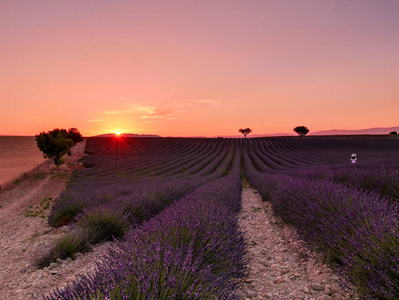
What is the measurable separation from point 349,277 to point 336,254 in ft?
1.82

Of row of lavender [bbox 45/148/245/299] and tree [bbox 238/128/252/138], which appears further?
tree [bbox 238/128/252/138]

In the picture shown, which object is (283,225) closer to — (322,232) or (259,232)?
(259,232)

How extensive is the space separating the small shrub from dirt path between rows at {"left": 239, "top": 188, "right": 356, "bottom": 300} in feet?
10.2

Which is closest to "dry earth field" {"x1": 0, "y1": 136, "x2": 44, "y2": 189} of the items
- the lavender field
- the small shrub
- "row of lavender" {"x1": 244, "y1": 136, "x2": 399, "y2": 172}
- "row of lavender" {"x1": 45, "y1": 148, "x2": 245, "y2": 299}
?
the small shrub

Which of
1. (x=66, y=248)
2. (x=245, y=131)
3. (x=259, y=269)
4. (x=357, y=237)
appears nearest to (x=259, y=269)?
(x=259, y=269)

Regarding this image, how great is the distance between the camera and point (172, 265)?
6.89ft

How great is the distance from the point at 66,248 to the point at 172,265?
10.6ft

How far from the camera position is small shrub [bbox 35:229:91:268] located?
13.4ft

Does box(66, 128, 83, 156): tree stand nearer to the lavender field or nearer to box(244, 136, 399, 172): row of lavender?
box(244, 136, 399, 172): row of lavender

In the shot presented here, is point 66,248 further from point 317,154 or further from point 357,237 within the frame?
point 317,154

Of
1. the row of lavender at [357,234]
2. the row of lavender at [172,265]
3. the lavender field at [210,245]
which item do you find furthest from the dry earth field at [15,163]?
the row of lavender at [357,234]

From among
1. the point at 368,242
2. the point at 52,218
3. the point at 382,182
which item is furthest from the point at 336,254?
the point at 52,218

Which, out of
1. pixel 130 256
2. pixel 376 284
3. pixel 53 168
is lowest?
pixel 53 168

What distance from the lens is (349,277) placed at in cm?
261
